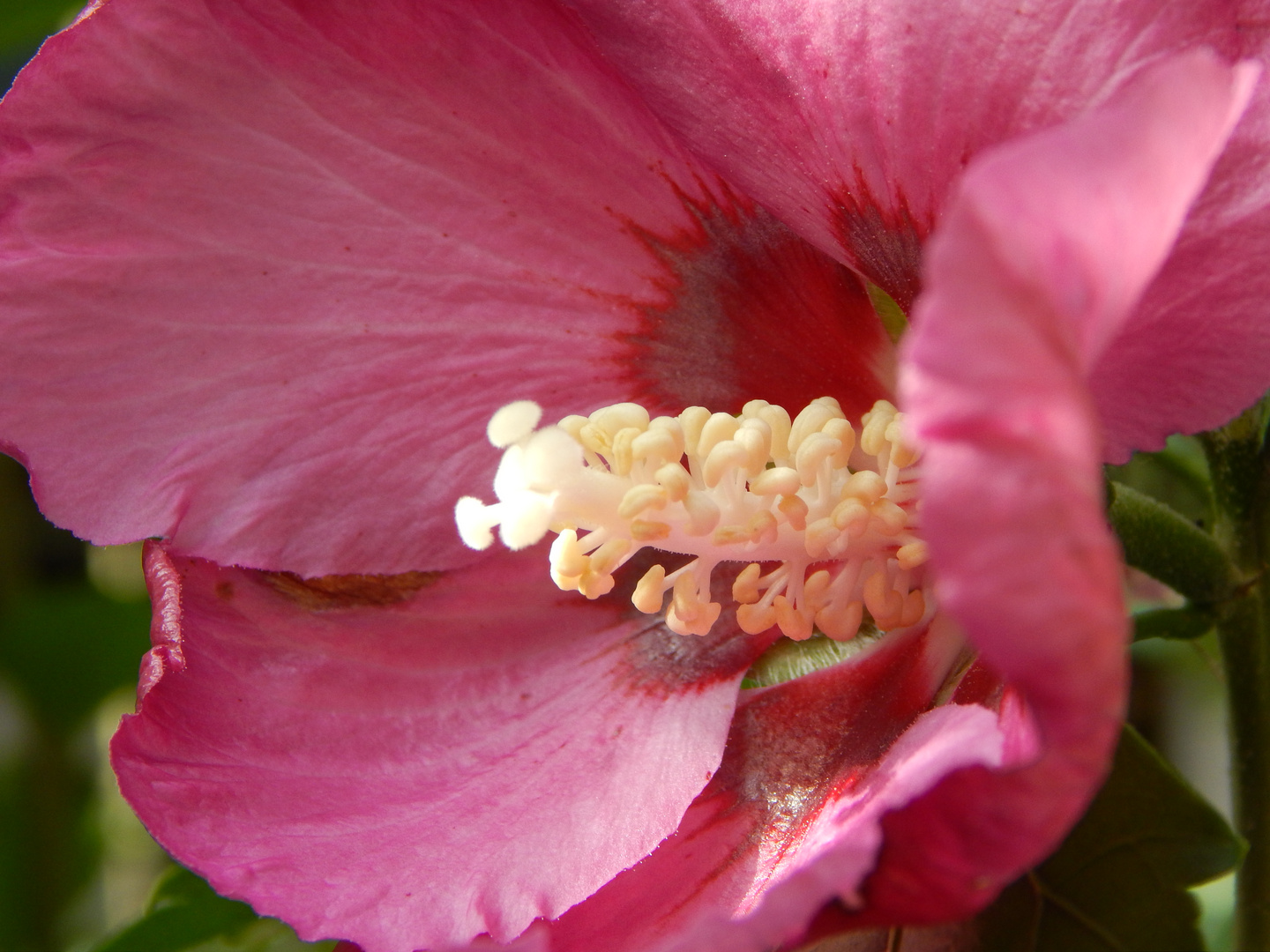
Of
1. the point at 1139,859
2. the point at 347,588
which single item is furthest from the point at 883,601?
the point at 347,588

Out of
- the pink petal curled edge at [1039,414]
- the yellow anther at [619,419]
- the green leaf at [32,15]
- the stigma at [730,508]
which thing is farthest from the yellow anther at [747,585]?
the green leaf at [32,15]

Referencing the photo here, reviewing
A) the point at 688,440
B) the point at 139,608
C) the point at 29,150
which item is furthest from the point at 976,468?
the point at 139,608

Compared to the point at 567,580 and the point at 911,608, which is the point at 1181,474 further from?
the point at 567,580

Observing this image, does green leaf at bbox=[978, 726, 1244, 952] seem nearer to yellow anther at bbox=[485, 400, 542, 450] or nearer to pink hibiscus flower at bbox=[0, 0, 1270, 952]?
pink hibiscus flower at bbox=[0, 0, 1270, 952]

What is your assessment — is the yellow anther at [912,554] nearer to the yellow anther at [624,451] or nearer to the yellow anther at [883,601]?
the yellow anther at [883,601]

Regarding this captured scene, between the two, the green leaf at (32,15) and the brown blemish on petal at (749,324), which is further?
the green leaf at (32,15)

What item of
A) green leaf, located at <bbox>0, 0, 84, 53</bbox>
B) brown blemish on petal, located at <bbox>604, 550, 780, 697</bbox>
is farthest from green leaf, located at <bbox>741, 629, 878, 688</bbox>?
green leaf, located at <bbox>0, 0, 84, 53</bbox>
